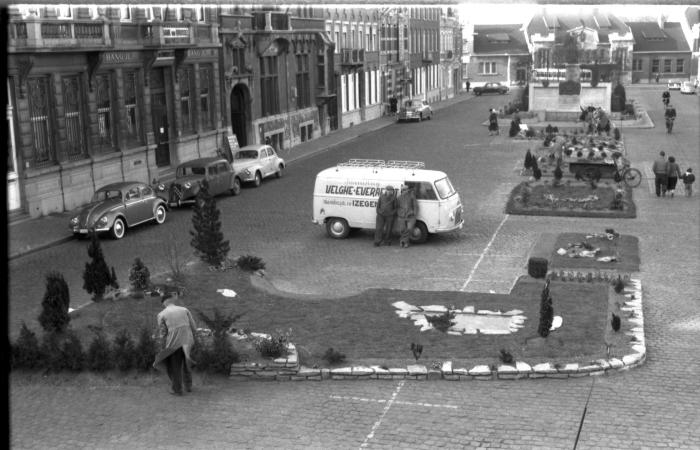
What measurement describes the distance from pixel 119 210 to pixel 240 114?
60.1ft

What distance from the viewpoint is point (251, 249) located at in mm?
22438

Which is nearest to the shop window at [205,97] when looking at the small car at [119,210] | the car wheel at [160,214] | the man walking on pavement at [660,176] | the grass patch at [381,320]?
the car wheel at [160,214]

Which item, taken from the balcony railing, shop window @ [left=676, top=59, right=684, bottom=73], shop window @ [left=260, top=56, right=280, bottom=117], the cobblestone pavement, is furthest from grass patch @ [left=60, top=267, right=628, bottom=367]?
shop window @ [left=676, top=59, right=684, bottom=73]

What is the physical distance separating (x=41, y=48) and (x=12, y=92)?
1635 mm

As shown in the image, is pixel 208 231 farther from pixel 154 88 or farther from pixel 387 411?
pixel 154 88

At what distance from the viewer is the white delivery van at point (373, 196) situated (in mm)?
22453

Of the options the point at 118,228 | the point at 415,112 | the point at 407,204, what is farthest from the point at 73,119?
the point at 415,112

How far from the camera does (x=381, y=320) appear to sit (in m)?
15.1

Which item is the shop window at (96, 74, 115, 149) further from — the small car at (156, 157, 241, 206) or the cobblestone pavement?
the cobblestone pavement

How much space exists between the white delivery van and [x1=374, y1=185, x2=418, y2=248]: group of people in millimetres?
190

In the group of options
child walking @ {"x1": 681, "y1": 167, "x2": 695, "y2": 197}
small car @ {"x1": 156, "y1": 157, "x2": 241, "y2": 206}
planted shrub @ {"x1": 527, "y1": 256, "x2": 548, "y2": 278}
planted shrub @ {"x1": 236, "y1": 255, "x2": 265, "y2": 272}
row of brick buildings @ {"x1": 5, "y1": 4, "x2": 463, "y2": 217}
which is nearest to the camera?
planted shrub @ {"x1": 527, "y1": 256, "x2": 548, "y2": 278}

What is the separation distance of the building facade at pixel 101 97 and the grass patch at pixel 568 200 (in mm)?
13308

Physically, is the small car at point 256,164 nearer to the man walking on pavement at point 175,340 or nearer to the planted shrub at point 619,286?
the planted shrub at point 619,286

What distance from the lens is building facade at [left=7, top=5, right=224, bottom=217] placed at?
26.5 m
